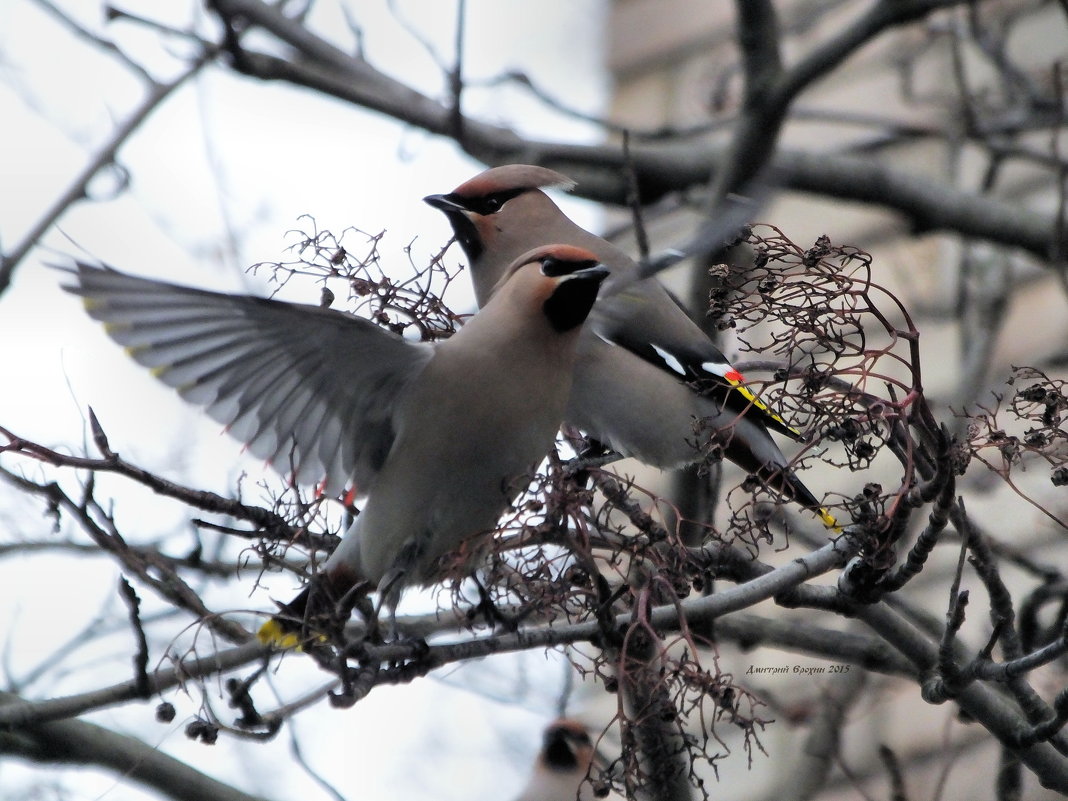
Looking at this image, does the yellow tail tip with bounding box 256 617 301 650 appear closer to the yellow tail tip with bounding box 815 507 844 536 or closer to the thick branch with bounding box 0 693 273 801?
the thick branch with bounding box 0 693 273 801

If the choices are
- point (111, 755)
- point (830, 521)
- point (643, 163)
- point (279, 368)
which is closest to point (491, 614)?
point (279, 368)

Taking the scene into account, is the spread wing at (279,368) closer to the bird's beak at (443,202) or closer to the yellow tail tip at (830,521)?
the yellow tail tip at (830,521)

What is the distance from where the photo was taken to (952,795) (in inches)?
208

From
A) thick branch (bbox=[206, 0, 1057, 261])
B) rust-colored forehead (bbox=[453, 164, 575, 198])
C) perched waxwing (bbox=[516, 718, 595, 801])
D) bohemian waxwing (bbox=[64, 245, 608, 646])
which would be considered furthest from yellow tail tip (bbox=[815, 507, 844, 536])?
thick branch (bbox=[206, 0, 1057, 261])

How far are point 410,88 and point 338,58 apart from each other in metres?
0.32

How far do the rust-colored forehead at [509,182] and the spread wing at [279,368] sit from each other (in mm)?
1087

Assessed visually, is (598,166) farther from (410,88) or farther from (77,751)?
(77,751)

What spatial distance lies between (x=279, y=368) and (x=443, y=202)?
1.05 meters

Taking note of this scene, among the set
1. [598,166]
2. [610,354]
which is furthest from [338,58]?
[610,354]

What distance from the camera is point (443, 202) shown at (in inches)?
158

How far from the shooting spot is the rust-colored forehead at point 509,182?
4.08 meters

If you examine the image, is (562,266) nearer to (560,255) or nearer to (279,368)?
(560,255)

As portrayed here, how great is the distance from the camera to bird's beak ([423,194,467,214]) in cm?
396

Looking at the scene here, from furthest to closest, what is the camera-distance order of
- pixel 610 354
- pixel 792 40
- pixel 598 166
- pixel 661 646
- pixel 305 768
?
pixel 792 40 → pixel 598 166 → pixel 610 354 → pixel 305 768 → pixel 661 646
